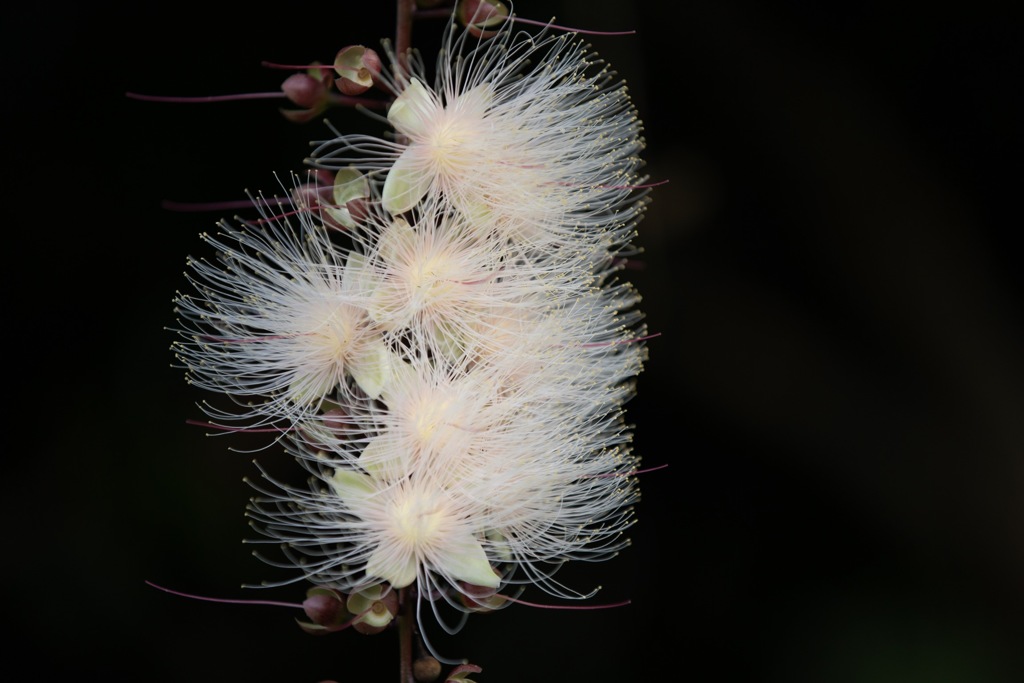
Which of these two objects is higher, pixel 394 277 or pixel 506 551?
pixel 394 277

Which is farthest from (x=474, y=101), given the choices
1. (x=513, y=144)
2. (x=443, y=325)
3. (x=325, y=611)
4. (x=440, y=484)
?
(x=325, y=611)

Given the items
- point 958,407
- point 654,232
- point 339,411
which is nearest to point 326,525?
point 339,411

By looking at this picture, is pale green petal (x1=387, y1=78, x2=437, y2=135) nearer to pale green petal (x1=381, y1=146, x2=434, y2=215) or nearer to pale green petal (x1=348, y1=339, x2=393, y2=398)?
pale green petal (x1=381, y1=146, x2=434, y2=215)

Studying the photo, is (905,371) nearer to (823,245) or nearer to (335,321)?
(823,245)

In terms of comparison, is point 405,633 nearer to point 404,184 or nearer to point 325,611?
point 325,611

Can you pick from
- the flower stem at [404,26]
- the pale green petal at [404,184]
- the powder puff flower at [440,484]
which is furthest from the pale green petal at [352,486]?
the flower stem at [404,26]

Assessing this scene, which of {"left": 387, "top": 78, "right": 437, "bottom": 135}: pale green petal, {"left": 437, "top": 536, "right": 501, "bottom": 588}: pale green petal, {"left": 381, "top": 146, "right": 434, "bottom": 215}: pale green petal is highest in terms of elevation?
{"left": 387, "top": 78, "right": 437, "bottom": 135}: pale green petal

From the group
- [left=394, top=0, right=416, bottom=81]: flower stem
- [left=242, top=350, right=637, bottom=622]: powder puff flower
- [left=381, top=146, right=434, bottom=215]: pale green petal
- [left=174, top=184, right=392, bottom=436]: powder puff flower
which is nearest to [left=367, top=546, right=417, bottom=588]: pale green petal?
A: [left=242, top=350, right=637, bottom=622]: powder puff flower
